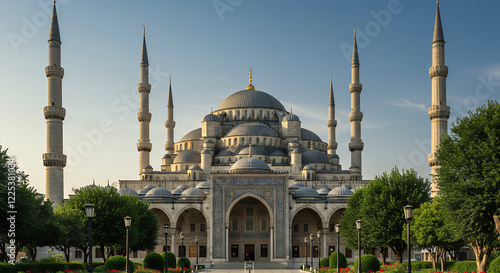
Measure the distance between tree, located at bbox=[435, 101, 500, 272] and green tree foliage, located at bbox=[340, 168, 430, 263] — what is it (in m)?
8.68

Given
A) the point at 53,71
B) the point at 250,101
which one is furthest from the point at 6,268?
the point at 250,101

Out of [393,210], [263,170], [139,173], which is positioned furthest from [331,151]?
[393,210]

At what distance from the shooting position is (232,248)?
55.0 metres

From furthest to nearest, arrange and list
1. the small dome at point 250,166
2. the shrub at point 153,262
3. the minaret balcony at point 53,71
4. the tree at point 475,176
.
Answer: the small dome at point 250,166 < the minaret balcony at point 53,71 < the shrub at point 153,262 < the tree at point 475,176

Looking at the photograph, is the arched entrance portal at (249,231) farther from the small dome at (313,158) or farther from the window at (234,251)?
the small dome at (313,158)

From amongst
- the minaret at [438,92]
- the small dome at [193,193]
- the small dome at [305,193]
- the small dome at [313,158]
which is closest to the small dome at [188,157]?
the small dome at [193,193]

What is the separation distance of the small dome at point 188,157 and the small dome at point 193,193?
1122 centimetres

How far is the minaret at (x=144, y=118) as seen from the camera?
6350 centimetres

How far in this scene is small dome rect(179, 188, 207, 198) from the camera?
179ft

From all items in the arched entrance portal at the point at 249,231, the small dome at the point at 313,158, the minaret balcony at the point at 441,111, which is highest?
the minaret balcony at the point at 441,111

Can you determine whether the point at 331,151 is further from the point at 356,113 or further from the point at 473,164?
the point at 473,164

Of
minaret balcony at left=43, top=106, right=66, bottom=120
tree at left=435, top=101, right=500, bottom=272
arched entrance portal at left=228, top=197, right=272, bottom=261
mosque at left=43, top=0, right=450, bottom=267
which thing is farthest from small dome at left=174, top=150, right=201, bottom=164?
tree at left=435, top=101, right=500, bottom=272

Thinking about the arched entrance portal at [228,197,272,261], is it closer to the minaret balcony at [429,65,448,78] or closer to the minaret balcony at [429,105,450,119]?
the minaret balcony at [429,105,450,119]

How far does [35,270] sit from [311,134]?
52615mm
